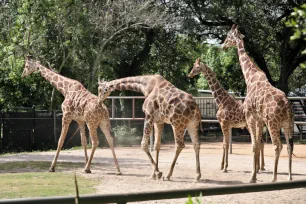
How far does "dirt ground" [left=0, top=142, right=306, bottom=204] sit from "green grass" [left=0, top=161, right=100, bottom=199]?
0.38 meters

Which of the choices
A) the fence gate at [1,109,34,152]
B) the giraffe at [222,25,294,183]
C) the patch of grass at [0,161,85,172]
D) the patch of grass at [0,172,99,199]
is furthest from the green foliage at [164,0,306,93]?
the patch of grass at [0,172,99,199]

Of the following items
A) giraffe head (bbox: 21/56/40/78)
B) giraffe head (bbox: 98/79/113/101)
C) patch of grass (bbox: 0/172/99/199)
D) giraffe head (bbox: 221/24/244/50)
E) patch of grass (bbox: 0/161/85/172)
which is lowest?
patch of grass (bbox: 0/172/99/199)

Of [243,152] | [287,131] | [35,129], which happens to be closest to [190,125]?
[287,131]

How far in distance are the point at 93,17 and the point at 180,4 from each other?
463 cm

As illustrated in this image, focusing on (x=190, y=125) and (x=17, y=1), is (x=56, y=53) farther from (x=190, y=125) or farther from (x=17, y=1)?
(x=190, y=125)

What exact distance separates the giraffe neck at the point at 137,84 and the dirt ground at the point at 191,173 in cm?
192

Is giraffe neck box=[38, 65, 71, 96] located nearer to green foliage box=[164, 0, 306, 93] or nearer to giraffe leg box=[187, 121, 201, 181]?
giraffe leg box=[187, 121, 201, 181]

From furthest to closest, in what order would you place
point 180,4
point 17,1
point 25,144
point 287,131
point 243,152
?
point 180,4 → point 17,1 → point 25,144 → point 243,152 → point 287,131

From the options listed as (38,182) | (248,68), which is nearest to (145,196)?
(38,182)

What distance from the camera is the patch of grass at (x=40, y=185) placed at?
9.14 meters

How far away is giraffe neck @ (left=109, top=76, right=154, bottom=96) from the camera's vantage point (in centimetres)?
1176

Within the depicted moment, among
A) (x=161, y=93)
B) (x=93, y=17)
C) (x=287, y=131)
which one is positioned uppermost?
(x=93, y=17)

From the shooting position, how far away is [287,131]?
35.5 ft

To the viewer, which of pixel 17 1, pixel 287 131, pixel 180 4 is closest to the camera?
pixel 287 131
